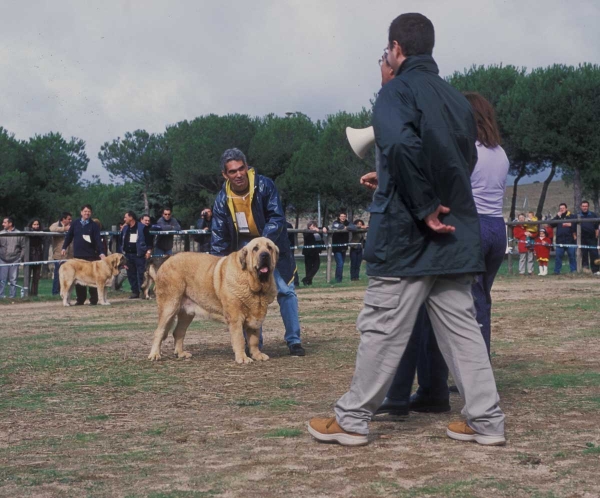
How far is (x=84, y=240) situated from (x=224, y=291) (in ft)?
37.3

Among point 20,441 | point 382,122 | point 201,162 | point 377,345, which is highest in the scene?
point 201,162

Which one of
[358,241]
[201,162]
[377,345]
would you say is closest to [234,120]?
[201,162]

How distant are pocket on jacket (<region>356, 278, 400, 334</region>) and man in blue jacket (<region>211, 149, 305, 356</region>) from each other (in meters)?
3.90

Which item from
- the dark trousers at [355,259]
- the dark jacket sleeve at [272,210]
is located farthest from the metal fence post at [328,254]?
the dark jacket sleeve at [272,210]

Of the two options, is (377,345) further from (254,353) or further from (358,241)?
(358,241)

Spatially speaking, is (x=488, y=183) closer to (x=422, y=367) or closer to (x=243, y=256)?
(x=422, y=367)

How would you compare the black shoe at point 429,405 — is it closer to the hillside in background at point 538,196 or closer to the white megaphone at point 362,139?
the white megaphone at point 362,139

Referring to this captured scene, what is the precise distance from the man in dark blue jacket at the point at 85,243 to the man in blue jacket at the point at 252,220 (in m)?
10.4

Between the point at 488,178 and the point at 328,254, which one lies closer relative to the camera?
the point at 488,178

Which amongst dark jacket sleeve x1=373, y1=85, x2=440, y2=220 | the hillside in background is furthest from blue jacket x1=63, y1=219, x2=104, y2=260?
the hillside in background

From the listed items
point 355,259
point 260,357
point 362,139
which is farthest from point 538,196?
point 362,139

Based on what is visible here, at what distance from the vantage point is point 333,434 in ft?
14.3

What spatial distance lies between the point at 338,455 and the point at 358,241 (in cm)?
2053

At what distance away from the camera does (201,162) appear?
67.8 metres
